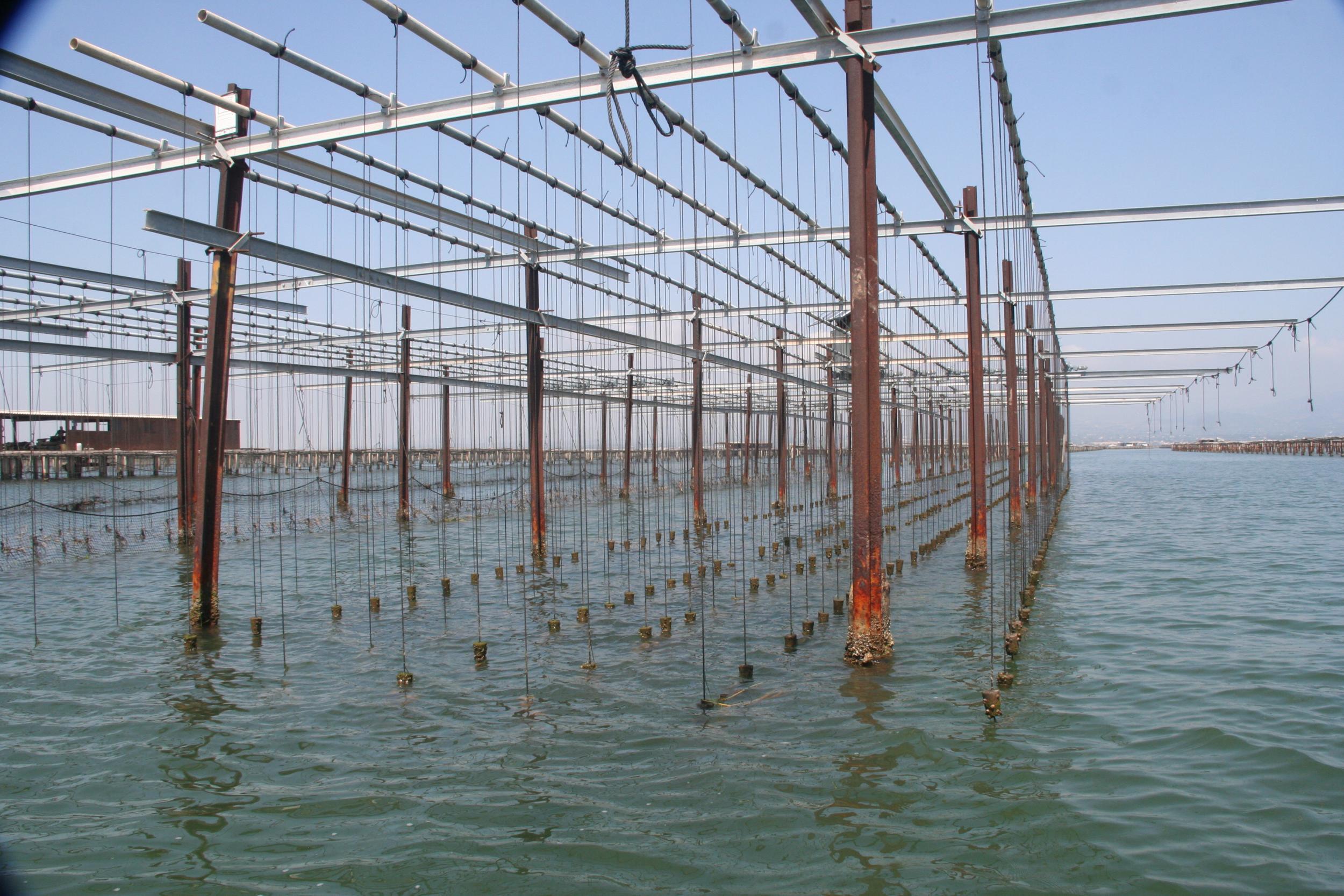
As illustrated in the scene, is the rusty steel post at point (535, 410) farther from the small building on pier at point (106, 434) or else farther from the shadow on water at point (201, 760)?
the small building on pier at point (106, 434)

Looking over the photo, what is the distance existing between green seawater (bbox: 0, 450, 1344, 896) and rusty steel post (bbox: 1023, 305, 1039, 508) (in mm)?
11496

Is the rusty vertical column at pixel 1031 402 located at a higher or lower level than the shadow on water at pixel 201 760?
higher

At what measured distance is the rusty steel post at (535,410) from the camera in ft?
53.0

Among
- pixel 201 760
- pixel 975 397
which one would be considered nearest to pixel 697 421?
pixel 975 397

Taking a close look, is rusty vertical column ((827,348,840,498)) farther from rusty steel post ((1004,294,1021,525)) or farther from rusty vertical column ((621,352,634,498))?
rusty steel post ((1004,294,1021,525))

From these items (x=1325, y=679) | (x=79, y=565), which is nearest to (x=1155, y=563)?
(x=1325, y=679)

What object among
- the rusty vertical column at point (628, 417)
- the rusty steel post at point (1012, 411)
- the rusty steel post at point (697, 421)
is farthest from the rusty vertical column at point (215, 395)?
the rusty vertical column at point (628, 417)

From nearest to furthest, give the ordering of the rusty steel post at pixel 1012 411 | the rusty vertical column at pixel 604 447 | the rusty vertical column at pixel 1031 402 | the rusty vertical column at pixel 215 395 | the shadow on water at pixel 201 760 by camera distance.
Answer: the shadow on water at pixel 201 760 < the rusty vertical column at pixel 215 395 < the rusty steel post at pixel 1012 411 < the rusty vertical column at pixel 1031 402 < the rusty vertical column at pixel 604 447

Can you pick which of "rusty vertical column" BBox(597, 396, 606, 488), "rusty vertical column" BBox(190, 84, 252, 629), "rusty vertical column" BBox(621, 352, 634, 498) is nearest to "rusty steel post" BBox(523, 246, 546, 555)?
"rusty vertical column" BBox(190, 84, 252, 629)

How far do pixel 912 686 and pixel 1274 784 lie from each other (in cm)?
281

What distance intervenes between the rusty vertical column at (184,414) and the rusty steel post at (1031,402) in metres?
18.6

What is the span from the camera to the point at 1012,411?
1702 centimetres

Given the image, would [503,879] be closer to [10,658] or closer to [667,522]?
[10,658]

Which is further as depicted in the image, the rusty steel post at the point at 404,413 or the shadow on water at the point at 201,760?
the rusty steel post at the point at 404,413
